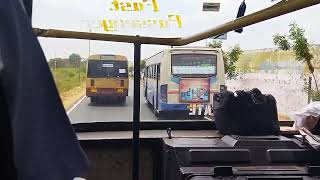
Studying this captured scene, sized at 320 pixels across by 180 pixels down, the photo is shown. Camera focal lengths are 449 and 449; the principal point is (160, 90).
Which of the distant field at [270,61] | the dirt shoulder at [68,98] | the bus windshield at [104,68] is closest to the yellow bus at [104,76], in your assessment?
the bus windshield at [104,68]

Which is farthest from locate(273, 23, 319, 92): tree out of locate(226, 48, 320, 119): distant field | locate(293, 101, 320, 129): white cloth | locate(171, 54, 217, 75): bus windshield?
locate(293, 101, 320, 129): white cloth

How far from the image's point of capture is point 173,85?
11.4 metres

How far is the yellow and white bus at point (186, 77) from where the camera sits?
11227mm

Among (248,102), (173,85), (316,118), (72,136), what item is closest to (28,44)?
(72,136)

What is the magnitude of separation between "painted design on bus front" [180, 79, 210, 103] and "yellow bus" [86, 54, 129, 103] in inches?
62.4

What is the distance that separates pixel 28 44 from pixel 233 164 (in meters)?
1.32

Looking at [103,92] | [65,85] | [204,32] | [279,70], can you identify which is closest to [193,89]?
[103,92]

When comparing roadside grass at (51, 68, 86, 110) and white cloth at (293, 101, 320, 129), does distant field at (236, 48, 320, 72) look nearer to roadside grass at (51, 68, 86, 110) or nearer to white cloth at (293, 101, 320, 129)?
roadside grass at (51, 68, 86, 110)

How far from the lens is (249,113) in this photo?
2.31m

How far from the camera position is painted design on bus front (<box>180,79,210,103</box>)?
11.3m

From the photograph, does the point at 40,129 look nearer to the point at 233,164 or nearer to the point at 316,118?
the point at 233,164

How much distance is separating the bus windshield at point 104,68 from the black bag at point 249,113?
10.1 m

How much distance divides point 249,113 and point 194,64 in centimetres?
920

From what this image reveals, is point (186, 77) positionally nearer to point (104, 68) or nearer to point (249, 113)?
point (104, 68)
